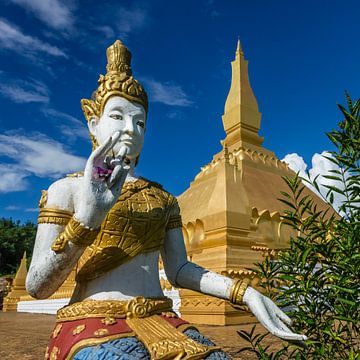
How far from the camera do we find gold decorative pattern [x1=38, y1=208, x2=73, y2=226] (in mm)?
2254

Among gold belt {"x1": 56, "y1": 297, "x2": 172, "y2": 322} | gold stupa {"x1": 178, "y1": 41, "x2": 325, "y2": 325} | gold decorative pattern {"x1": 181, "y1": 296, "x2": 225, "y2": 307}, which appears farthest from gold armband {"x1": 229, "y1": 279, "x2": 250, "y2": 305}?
gold decorative pattern {"x1": 181, "y1": 296, "x2": 225, "y2": 307}

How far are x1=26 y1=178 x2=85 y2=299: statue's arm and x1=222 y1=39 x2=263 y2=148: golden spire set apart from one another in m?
16.3

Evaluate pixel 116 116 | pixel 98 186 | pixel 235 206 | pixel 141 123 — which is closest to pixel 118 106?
pixel 116 116

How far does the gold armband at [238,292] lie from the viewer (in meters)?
2.28

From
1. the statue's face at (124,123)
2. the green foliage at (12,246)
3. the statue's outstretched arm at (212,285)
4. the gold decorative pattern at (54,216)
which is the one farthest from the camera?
the green foliage at (12,246)

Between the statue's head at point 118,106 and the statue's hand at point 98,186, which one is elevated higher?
the statue's head at point 118,106

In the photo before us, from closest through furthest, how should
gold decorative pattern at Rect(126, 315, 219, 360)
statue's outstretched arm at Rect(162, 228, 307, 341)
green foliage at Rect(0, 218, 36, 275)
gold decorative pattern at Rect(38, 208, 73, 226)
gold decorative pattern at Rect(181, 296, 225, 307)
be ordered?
gold decorative pattern at Rect(126, 315, 219, 360)
statue's outstretched arm at Rect(162, 228, 307, 341)
gold decorative pattern at Rect(38, 208, 73, 226)
gold decorative pattern at Rect(181, 296, 225, 307)
green foliage at Rect(0, 218, 36, 275)

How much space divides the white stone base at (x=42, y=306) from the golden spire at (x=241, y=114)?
9.93 metres

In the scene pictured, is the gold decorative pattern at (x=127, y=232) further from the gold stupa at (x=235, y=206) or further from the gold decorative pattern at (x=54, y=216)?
the gold stupa at (x=235, y=206)

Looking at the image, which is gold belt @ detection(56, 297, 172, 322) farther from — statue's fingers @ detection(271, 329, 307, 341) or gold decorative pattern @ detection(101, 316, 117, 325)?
statue's fingers @ detection(271, 329, 307, 341)

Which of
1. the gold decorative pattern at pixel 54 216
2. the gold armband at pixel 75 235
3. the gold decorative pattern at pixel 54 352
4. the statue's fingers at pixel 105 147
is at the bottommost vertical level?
the gold decorative pattern at pixel 54 352

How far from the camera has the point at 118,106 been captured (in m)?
2.54

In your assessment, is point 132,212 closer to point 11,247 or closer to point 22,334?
point 22,334

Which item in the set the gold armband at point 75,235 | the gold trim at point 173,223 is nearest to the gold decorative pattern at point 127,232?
the gold trim at point 173,223
